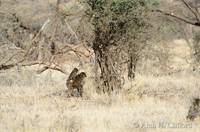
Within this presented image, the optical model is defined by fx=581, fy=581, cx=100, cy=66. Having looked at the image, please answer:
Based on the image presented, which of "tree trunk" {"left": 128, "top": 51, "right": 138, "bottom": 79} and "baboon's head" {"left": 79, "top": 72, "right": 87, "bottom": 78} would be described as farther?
"tree trunk" {"left": 128, "top": 51, "right": 138, "bottom": 79}

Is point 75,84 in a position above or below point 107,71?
below

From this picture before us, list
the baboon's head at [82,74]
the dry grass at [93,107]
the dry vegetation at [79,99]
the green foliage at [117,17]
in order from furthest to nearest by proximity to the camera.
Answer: the baboon's head at [82,74]
the green foliage at [117,17]
the dry vegetation at [79,99]
the dry grass at [93,107]

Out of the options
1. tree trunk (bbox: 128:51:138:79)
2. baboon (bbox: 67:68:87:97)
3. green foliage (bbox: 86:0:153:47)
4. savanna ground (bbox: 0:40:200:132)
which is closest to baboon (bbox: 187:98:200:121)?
savanna ground (bbox: 0:40:200:132)

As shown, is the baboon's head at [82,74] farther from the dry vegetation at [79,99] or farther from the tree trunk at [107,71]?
the tree trunk at [107,71]

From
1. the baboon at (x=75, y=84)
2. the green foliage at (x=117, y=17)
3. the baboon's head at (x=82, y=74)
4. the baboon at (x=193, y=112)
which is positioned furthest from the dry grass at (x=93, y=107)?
A: the green foliage at (x=117, y=17)

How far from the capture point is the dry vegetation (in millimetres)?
10797

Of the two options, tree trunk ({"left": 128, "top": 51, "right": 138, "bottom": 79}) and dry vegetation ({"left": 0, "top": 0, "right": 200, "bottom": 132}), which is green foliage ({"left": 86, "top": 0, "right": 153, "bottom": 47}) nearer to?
dry vegetation ({"left": 0, "top": 0, "right": 200, "bottom": 132})

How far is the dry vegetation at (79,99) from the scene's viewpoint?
10797mm

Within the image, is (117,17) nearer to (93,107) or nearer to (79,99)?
(79,99)

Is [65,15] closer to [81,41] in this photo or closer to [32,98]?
[81,41]

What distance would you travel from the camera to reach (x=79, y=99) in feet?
48.6

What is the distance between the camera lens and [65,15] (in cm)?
1537

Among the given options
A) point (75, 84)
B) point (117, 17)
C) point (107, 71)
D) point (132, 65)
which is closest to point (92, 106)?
point (75, 84)

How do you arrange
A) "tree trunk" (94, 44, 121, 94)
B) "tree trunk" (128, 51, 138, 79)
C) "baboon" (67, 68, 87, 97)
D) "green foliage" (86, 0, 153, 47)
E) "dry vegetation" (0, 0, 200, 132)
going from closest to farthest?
1. "dry vegetation" (0, 0, 200, 132)
2. "green foliage" (86, 0, 153, 47)
3. "baboon" (67, 68, 87, 97)
4. "tree trunk" (94, 44, 121, 94)
5. "tree trunk" (128, 51, 138, 79)
